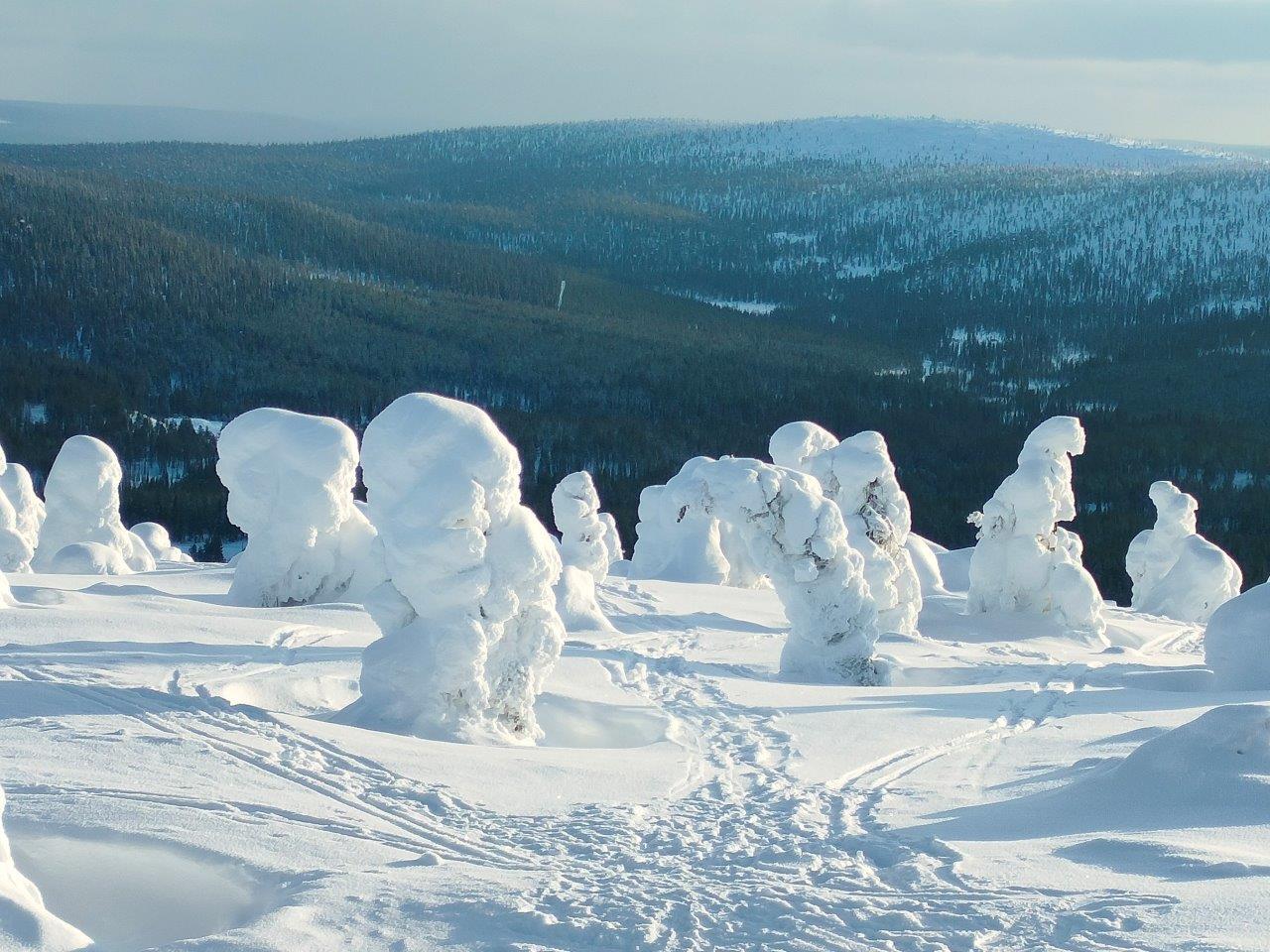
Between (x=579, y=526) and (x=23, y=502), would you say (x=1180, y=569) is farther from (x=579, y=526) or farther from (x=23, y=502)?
(x=23, y=502)

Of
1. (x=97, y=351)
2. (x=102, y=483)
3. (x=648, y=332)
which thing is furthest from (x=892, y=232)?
(x=102, y=483)

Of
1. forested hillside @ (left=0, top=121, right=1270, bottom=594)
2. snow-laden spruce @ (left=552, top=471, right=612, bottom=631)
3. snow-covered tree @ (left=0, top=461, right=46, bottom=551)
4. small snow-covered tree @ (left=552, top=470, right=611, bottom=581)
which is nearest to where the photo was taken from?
snow-laden spruce @ (left=552, top=471, right=612, bottom=631)

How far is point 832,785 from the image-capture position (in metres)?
8.93

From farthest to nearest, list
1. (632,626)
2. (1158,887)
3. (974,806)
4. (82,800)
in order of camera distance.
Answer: (632,626)
(974,806)
(82,800)
(1158,887)

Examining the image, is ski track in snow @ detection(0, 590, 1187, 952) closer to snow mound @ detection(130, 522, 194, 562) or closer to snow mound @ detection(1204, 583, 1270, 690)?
snow mound @ detection(1204, 583, 1270, 690)

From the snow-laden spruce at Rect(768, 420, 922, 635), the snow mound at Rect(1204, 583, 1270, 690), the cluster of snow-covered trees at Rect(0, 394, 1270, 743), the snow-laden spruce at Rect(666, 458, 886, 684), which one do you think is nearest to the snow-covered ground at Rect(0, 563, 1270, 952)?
the cluster of snow-covered trees at Rect(0, 394, 1270, 743)

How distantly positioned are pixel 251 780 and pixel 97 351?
300 ft

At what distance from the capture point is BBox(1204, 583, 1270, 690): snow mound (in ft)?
45.3

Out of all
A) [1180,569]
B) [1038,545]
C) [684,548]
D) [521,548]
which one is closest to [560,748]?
[521,548]

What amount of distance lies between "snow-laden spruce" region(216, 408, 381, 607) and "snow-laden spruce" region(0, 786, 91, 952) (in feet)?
35.4

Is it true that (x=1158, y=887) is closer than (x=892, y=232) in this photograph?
Yes

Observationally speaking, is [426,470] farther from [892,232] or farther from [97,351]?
[892,232]

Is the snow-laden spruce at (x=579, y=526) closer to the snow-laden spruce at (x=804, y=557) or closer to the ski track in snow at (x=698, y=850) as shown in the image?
the snow-laden spruce at (x=804, y=557)

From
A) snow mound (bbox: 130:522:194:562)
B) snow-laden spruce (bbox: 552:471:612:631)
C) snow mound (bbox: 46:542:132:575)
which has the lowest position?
snow mound (bbox: 130:522:194:562)
